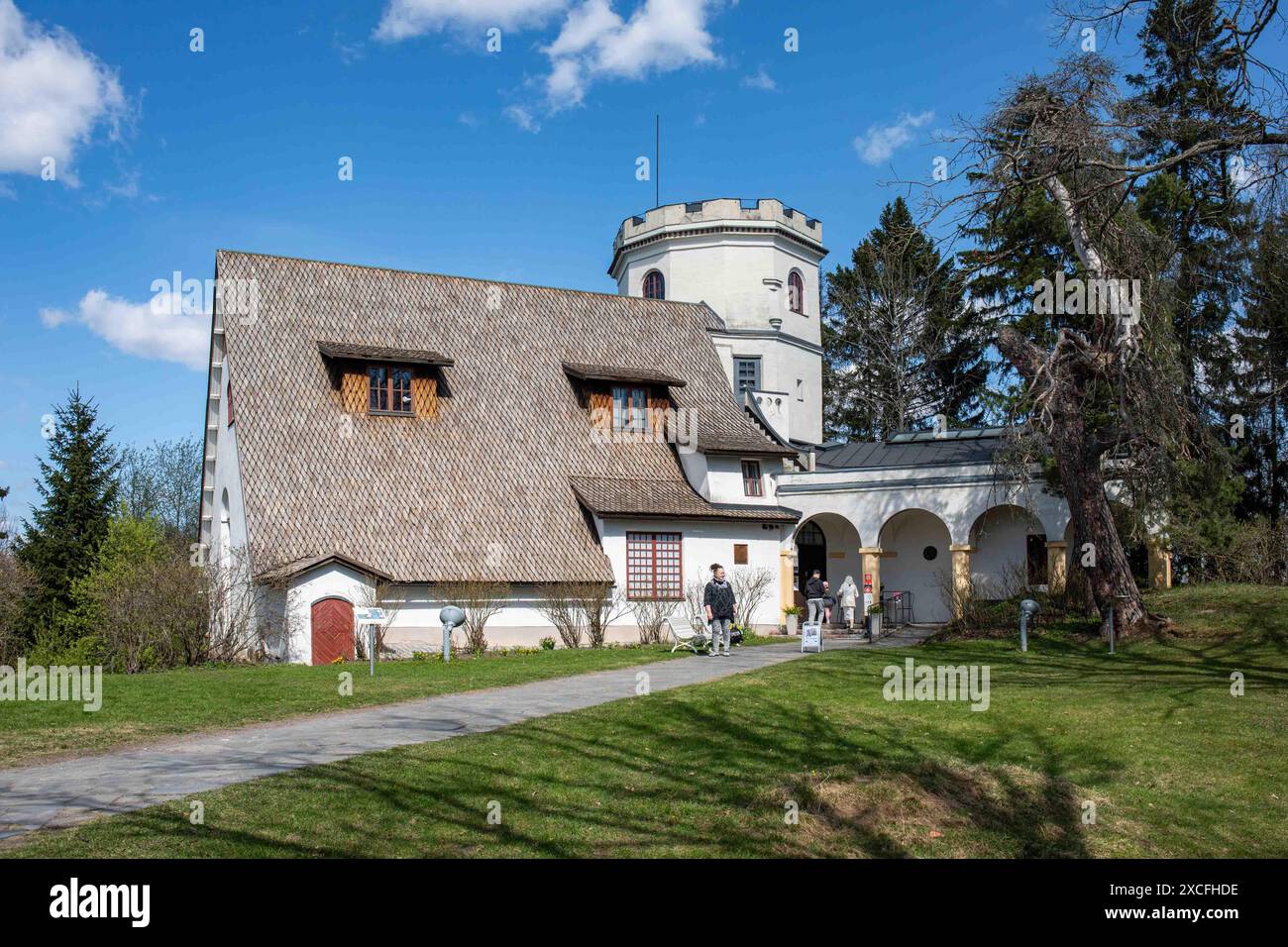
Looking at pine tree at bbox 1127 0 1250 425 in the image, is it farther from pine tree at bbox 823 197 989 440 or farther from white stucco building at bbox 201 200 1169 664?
pine tree at bbox 823 197 989 440

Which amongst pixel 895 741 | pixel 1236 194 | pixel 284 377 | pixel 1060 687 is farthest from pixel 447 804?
pixel 284 377

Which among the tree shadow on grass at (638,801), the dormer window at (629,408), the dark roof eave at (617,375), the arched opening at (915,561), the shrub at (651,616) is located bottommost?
the tree shadow on grass at (638,801)

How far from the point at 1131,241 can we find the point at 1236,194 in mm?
6481

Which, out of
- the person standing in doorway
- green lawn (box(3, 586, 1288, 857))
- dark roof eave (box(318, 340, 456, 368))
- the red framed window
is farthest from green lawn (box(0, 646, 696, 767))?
dark roof eave (box(318, 340, 456, 368))

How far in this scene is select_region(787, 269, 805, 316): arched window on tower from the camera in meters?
39.4

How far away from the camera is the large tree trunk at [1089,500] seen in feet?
66.4

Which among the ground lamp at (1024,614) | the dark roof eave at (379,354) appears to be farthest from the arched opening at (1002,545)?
the dark roof eave at (379,354)

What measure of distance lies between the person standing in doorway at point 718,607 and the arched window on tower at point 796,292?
18504 millimetres

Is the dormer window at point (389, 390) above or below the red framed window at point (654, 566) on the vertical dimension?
above

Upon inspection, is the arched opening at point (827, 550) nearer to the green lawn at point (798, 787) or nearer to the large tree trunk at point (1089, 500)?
the large tree trunk at point (1089, 500)

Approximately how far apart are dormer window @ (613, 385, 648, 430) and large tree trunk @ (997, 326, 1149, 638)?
508 inches

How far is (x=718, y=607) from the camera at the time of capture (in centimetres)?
2277

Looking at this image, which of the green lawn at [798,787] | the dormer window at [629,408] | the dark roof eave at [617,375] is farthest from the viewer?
the dormer window at [629,408]

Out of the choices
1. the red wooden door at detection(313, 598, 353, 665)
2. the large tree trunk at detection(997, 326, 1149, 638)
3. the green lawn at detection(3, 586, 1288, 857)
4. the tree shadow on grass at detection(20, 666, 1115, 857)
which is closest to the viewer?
the tree shadow on grass at detection(20, 666, 1115, 857)
